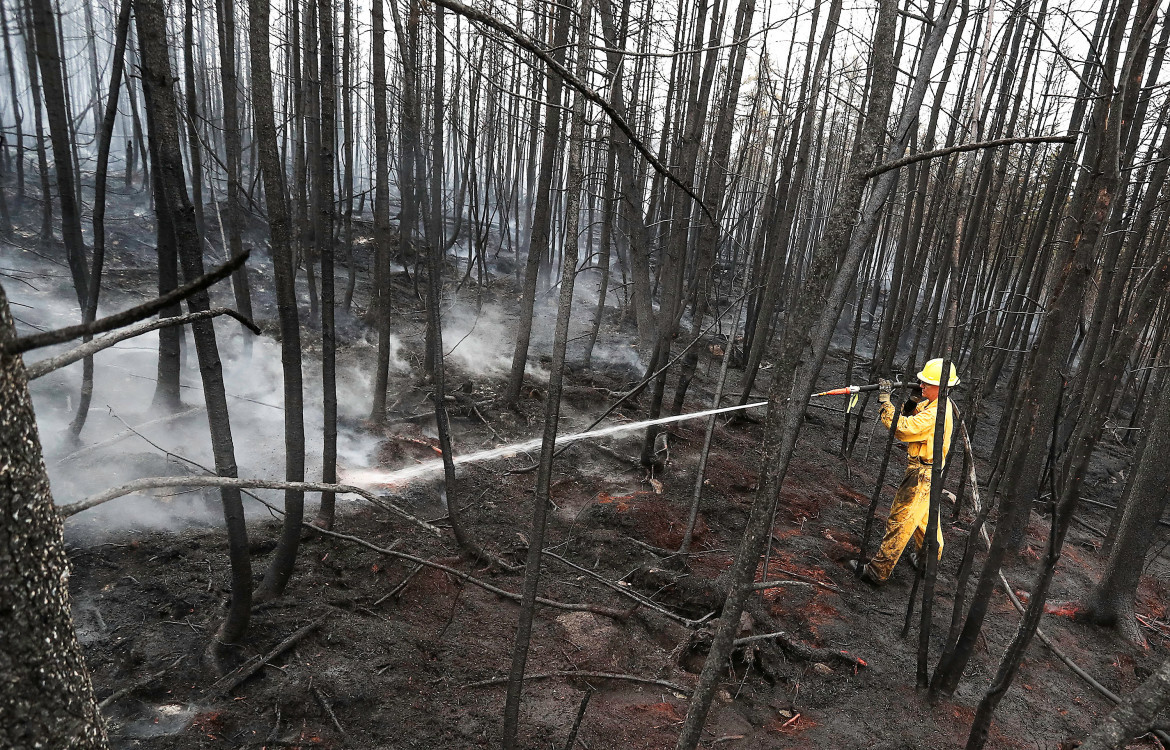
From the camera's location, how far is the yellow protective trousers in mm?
5801

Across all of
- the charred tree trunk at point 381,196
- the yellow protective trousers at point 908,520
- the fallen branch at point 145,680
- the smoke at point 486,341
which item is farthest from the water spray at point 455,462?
the fallen branch at point 145,680

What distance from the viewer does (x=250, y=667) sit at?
3.64m

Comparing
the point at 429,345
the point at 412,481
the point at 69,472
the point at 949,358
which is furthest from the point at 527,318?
the point at 949,358

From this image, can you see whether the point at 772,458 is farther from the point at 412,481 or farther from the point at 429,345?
the point at 429,345

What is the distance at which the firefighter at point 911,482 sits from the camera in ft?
18.7

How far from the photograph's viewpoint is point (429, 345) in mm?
8781

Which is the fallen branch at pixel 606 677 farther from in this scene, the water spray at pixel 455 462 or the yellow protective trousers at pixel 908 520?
the yellow protective trousers at pixel 908 520

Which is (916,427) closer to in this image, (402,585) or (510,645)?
(510,645)

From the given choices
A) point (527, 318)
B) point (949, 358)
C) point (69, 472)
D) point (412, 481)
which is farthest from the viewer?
point (527, 318)

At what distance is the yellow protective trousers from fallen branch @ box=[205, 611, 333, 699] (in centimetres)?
503

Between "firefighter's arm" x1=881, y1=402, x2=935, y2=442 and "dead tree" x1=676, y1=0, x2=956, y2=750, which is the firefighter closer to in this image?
"firefighter's arm" x1=881, y1=402, x2=935, y2=442

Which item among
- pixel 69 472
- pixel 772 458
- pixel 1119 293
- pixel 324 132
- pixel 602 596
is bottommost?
pixel 602 596

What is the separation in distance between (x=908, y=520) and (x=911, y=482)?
0.36 metres

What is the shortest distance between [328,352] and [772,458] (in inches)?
150
